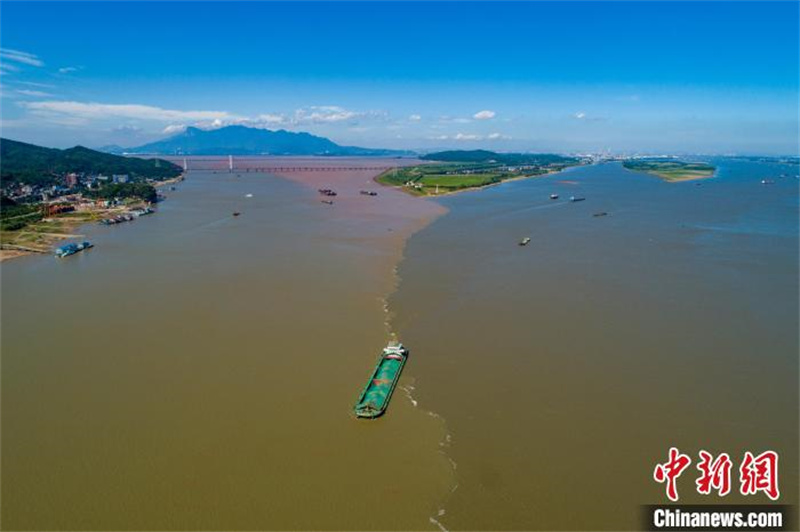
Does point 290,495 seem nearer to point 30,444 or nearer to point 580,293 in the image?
point 30,444

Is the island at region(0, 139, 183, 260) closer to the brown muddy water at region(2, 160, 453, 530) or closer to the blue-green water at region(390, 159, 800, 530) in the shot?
the brown muddy water at region(2, 160, 453, 530)

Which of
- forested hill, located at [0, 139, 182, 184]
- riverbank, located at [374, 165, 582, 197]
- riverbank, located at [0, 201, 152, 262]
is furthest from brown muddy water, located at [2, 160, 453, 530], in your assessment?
forested hill, located at [0, 139, 182, 184]

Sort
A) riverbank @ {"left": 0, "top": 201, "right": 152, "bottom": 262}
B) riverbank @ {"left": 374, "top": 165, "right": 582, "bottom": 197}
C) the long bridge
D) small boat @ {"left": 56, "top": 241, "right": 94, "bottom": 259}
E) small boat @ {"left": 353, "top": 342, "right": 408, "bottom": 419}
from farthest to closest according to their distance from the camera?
the long bridge, riverbank @ {"left": 374, "top": 165, "right": 582, "bottom": 197}, riverbank @ {"left": 0, "top": 201, "right": 152, "bottom": 262}, small boat @ {"left": 56, "top": 241, "right": 94, "bottom": 259}, small boat @ {"left": 353, "top": 342, "right": 408, "bottom": 419}

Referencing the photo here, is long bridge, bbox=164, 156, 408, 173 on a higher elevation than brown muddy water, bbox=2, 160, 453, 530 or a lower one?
higher

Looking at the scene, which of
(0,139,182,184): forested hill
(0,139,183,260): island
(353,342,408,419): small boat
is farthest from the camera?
(0,139,182,184): forested hill

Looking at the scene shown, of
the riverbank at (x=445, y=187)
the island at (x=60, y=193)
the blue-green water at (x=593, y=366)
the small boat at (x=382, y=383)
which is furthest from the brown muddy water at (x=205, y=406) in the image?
the riverbank at (x=445, y=187)

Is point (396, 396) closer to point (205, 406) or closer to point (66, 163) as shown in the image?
point (205, 406)

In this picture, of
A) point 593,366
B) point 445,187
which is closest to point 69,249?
point 593,366
